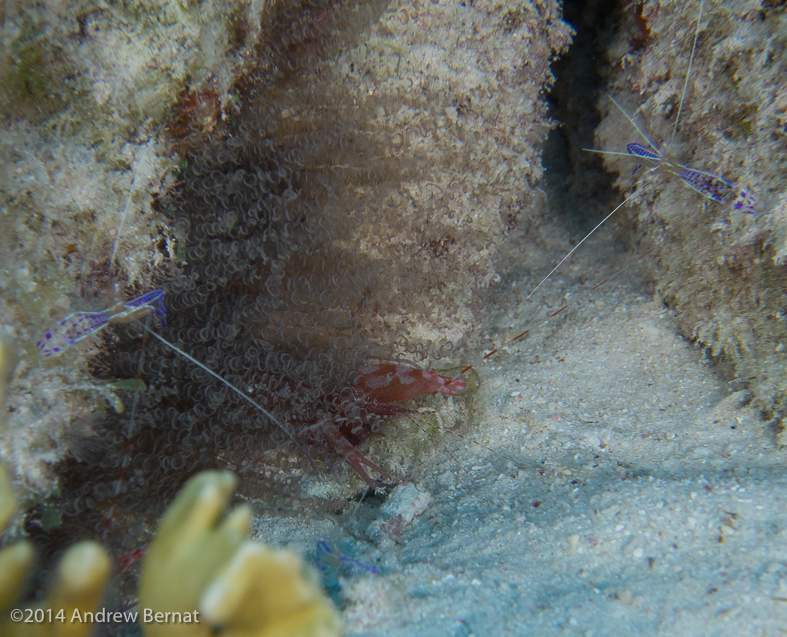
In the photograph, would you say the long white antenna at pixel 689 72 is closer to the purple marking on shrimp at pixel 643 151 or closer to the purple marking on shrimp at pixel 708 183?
the purple marking on shrimp at pixel 643 151

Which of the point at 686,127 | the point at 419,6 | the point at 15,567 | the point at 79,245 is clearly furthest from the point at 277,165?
the point at 686,127

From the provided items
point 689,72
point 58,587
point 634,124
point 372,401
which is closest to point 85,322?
point 58,587

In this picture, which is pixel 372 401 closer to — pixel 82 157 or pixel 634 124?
pixel 82 157

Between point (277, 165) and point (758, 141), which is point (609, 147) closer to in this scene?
point (758, 141)

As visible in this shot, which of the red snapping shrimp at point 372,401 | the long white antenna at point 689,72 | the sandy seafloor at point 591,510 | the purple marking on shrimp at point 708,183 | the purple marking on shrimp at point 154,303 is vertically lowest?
the sandy seafloor at point 591,510

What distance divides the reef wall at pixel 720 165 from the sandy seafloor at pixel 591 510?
0.23m

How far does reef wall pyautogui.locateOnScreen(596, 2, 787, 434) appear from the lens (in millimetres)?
2326

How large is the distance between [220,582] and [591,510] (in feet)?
5.82

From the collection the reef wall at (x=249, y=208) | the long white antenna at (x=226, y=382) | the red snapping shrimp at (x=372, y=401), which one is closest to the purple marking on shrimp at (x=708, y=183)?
the reef wall at (x=249, y=208)

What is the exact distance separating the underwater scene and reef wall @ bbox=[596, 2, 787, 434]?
16mm

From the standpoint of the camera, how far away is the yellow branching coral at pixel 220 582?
117 centimetres

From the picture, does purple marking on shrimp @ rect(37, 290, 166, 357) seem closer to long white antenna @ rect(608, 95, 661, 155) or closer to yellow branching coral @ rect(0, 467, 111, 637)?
yellow branching coral @ rect(0, 467, 111, 637)

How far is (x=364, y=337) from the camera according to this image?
8.75 feet

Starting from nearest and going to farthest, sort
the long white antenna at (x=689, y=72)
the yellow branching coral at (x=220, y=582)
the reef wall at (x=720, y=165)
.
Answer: the yellow branching coral at (x=220, y=582)
the reef wall at (x=720, y=165)
the long white antenna at (x=689, y=72)
